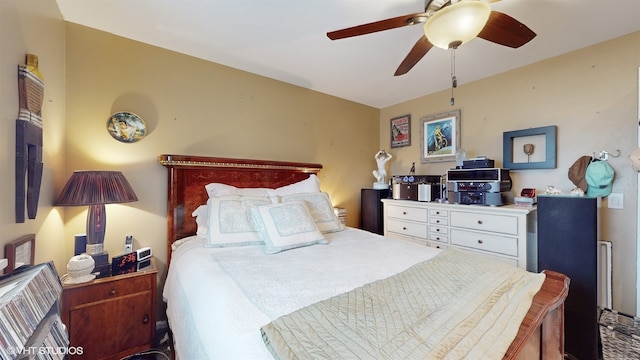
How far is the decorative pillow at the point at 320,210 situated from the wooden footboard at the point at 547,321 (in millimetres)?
1387

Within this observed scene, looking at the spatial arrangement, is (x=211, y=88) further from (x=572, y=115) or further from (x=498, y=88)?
(x=572, y=115)

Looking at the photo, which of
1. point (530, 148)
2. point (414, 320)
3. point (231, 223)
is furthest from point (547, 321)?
point (530, 148)

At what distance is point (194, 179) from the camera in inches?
82.8

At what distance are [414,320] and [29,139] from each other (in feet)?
6.01

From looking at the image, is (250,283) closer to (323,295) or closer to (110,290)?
(323,295)

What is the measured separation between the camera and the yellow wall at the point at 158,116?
1754 millimetres

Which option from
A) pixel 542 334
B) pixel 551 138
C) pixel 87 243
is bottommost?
pixel 542 334

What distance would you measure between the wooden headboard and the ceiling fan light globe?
70.5 inches

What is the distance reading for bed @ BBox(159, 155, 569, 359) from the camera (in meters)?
0.71

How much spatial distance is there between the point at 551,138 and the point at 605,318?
1.51 m

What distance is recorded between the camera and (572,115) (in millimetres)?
2137

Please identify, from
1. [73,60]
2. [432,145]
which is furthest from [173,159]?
[432,145]

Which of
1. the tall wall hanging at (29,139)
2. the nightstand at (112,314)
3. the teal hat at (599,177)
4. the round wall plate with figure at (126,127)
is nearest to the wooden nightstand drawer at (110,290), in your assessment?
the nightstand at (112,314)

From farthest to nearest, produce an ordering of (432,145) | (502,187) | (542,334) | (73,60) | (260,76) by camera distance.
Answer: (432,145) → (260,76) → (502,187) → (73,60) → (542,334)
